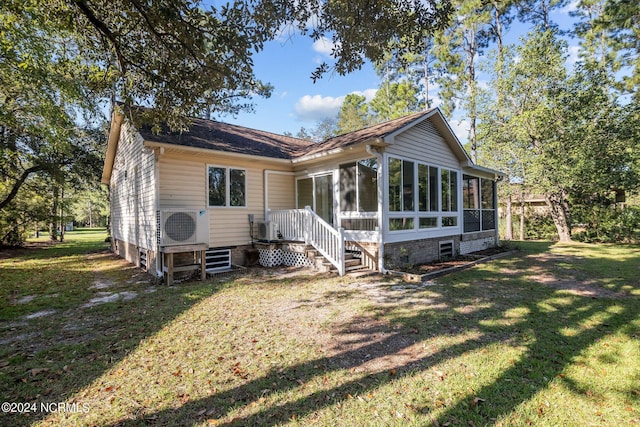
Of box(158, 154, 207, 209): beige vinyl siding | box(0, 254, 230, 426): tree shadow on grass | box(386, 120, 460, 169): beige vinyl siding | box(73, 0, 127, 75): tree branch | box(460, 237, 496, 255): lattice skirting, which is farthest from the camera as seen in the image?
box(460, 237, 496, 255): lattice skirting

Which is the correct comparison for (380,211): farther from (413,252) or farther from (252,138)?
(252,138)

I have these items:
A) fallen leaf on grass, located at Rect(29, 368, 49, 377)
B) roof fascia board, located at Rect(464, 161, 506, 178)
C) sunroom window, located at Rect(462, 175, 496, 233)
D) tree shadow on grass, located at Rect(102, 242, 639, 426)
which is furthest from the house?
fallen leaf on grass, located at Rect(29, 368, 49, 377)

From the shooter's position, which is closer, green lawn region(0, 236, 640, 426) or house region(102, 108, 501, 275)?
green lawn region(0, 236, 640, 426)

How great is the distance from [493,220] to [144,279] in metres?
14.0

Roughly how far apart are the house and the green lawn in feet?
5.84

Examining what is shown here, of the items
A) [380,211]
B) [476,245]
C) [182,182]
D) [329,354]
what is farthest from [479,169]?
[329,354]

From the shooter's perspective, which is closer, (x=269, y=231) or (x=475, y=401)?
(x=475, y=401)

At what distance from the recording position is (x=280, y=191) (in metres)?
10.5

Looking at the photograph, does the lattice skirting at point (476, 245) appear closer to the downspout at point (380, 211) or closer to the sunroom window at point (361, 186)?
the downspout at point (380, 211)

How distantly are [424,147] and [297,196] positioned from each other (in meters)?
4.62

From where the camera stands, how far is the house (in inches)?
319

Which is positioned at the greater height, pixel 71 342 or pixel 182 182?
pixel 182 182

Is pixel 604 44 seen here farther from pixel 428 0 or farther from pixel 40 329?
pixel 40 329

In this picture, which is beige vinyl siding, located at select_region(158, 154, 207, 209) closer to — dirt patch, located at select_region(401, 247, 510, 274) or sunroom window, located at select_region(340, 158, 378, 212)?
sunroom window, located at select_region(340, 158, 378, 212)
